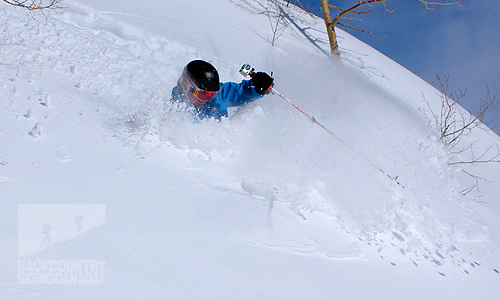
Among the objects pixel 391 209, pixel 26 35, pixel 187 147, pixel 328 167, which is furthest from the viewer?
pixel 26 35

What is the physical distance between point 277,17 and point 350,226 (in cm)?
888

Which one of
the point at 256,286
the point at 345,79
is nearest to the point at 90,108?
the point at 256,286

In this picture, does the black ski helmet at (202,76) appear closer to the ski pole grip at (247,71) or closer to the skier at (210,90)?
the skier at (210,90)

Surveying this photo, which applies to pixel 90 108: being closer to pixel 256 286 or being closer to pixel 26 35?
pixel 26 35

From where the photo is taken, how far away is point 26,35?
4.36 meters

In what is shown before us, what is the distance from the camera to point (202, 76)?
3.41 meters

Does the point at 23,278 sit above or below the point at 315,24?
below

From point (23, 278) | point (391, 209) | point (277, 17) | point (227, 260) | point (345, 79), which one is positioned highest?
point (277, 17)

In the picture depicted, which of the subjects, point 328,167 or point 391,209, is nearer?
point 391,209

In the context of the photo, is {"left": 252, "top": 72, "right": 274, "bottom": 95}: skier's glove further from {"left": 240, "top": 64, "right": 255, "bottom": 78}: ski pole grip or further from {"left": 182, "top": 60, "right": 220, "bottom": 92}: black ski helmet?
{"left": 182, "top": 60, "right": 220, "bottom": 92}: black ski helmet

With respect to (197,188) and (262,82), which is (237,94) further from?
(197,188)

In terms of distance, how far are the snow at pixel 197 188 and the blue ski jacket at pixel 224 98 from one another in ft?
0.52

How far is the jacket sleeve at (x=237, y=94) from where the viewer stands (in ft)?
12.9

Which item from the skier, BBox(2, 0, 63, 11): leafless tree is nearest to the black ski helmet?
the skier
